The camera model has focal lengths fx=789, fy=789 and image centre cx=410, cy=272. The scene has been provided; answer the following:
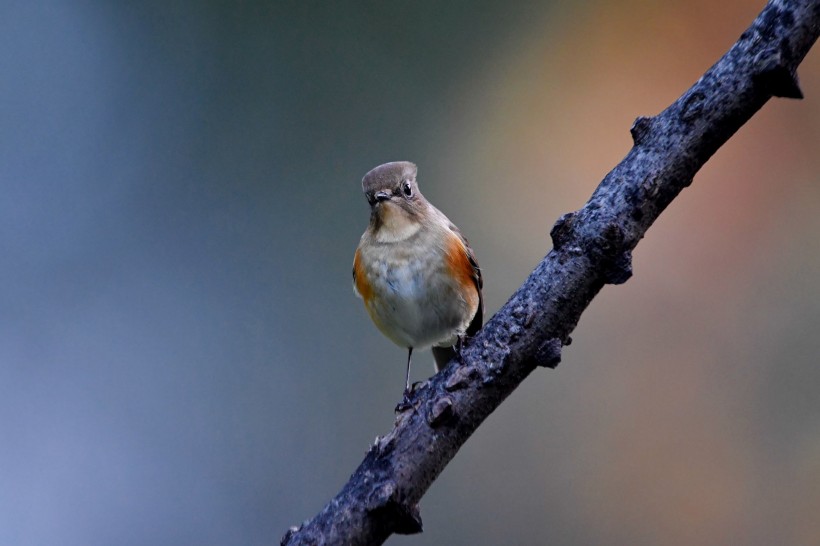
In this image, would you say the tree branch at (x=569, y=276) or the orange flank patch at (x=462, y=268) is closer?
the tree branch at (x=569, y=276)

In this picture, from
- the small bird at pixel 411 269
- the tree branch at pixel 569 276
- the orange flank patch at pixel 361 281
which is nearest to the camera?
the tree branch at pixel 569 276

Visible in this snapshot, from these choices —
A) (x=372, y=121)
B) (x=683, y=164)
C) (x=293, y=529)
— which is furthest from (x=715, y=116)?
(x=372, y=121)

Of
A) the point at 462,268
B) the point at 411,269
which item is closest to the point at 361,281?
the point at 411,269

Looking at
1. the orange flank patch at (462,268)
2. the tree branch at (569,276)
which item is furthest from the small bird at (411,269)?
the tree branch at (569,276)

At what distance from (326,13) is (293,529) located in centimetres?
359

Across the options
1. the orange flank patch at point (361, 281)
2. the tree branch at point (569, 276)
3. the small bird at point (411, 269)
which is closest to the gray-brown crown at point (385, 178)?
the small bird at point (411, 269)

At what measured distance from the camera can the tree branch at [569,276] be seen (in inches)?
67.1

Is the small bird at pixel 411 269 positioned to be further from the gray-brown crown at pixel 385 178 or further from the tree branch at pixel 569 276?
the tree branch at pixel 569 276

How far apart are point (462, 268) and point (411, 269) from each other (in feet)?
0.67

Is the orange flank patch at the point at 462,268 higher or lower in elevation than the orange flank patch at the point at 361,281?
higher

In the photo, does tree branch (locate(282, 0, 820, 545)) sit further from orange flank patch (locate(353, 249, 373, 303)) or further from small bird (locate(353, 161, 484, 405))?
orange flank patch (locate(353, 249, 373, 303))

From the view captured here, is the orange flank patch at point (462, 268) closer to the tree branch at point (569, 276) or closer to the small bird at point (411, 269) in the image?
the small bird at point (411, 269)

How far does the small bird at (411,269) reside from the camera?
302 centimetres

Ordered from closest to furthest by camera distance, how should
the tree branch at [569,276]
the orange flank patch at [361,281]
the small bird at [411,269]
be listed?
the tree branch at [569,276], the small bird at [411,269], the orange flank patch at [361,281]
